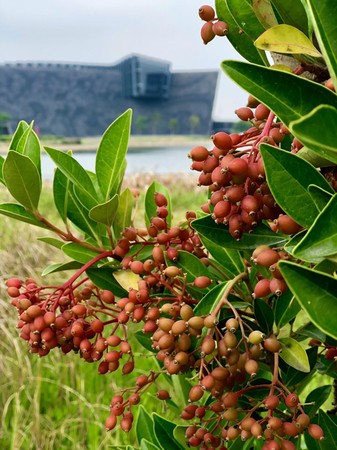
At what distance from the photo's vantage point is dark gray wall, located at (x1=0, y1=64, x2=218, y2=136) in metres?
26.4

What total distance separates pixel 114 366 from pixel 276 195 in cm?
29

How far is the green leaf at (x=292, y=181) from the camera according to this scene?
392 millimetres

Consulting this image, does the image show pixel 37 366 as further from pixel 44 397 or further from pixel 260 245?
pixel 260 245

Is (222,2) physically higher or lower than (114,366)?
higher

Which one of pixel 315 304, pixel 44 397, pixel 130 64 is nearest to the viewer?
pixel 315 304

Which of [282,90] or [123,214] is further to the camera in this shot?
[123,214]

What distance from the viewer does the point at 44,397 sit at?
8.12 ft

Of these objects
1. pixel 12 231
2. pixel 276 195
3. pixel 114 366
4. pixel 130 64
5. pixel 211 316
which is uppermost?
pixel 276 195

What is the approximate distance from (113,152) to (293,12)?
10.0 inches

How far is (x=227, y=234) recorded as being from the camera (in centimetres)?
48

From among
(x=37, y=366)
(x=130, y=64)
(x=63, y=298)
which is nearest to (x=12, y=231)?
(x=37, y=366)

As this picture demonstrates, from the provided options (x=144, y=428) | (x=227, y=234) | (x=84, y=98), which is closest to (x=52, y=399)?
(x=144, y=428)

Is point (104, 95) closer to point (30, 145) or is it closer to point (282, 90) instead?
point (30, 145)

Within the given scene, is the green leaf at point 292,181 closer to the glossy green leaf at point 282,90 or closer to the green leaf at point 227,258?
the glossy green leaf at point 282,90
